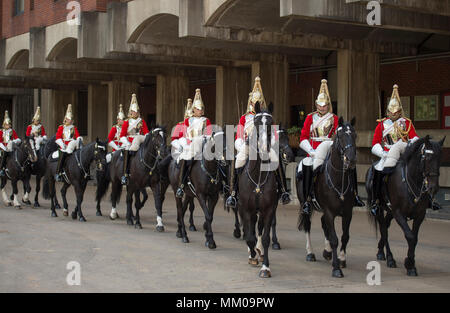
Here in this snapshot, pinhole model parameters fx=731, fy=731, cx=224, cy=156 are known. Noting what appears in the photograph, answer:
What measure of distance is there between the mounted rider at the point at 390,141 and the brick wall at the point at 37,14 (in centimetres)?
1807

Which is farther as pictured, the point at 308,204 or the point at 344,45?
the point at 344,45

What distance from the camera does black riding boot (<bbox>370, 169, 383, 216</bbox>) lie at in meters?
11.2

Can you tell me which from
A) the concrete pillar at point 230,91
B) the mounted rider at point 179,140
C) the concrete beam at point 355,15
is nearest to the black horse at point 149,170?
the mounted rider at point 179,140

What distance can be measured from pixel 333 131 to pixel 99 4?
59.1ft

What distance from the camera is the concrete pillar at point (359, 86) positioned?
2233 cm

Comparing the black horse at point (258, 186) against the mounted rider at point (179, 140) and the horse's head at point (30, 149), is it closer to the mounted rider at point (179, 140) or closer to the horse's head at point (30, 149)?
the mounted rider at point (179, 140)

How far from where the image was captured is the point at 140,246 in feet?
42.1

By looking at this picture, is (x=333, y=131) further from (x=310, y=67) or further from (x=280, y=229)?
(x=310, y=67)

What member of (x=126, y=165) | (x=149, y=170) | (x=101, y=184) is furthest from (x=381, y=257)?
(x=101, y=184)

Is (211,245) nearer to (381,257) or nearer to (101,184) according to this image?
(381,257)

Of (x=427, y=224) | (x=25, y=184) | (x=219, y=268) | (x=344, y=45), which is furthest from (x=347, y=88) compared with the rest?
(x=219, y=268)

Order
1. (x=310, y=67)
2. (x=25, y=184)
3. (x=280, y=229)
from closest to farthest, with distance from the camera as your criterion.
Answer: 1. (x=280, y=229)
2. (x=25, y=184)
3. (x=310, y=67)

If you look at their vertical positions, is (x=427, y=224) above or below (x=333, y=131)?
below

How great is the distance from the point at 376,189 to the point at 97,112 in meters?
28.9
